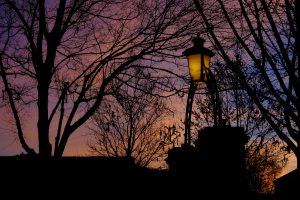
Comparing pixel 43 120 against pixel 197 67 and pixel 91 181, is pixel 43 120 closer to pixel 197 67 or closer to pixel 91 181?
pixel 91 181

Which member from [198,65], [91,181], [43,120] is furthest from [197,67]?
[43,120]

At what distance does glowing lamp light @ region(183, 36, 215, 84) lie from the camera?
22.7ft

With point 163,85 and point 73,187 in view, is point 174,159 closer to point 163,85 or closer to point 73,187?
point 73,187

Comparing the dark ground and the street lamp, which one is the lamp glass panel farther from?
the dark ground

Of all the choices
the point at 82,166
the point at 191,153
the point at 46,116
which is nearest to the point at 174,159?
the point at 191,153

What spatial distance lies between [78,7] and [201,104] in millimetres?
15159

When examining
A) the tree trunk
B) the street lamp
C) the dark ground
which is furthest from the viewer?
the tree trunk

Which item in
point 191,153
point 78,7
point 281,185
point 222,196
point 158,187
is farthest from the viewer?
point 281,185

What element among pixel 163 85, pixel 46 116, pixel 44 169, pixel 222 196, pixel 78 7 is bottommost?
pixel 222 196

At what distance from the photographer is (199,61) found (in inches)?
273

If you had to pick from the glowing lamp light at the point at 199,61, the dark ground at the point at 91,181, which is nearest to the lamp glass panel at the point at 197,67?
the glowing lamp light at the point at 199,61

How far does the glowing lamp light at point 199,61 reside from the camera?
691 cm

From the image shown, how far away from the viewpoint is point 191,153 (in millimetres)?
6031

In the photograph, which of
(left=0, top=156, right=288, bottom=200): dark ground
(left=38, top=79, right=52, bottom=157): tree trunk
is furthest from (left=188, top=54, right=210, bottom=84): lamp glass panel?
(left=38, top=79, right=52, bottom=157): tree trunk
